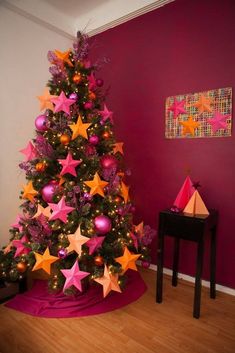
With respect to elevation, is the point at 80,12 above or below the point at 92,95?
above

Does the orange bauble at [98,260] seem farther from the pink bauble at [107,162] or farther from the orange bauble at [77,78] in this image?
the orange bauble at [77,78]

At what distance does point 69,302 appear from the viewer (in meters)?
1.84

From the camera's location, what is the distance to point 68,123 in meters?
1.83


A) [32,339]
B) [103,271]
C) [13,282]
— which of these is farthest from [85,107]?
[32,339]

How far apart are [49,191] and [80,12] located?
2.10 m

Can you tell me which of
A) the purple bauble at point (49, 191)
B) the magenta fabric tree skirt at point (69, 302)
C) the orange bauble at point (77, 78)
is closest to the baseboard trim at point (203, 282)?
the magenta fabric tree skirt at point (69, 302)

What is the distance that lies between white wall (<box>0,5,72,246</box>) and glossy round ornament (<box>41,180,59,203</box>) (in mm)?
739

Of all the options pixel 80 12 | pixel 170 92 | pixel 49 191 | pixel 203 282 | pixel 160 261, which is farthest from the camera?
pixel 80 12

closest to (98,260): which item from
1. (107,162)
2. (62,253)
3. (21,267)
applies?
(62,253)

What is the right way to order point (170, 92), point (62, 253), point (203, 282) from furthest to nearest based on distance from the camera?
point (170, 92), point (203, 282), point (62, 253)

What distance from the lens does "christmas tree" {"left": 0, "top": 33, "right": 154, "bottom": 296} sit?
1711 millimetres

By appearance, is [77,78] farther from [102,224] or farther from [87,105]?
[102,224]

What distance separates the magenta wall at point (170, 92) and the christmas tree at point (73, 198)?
577 millimetres

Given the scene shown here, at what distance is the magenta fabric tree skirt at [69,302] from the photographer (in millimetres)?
1757
